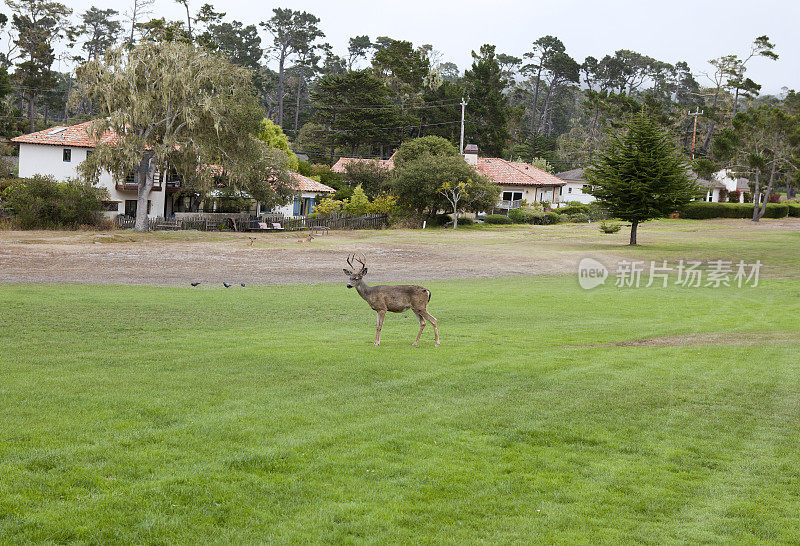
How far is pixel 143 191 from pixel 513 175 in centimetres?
4536

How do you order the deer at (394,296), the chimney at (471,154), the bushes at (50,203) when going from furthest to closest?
the chimney at (471,154), the bushes at (50,203), the deer at (394,296)

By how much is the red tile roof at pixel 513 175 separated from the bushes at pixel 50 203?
4432cm

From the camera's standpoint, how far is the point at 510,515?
6.72 metres

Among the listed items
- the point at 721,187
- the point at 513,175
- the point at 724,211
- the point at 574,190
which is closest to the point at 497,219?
the point at 513,175

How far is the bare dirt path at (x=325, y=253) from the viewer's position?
30594mm

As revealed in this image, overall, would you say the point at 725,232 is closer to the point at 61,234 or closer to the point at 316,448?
the point at 61,234

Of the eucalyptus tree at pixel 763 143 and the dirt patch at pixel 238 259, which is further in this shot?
the eucalyptus tree at pixel 763 143

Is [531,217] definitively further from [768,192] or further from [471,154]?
[768,192]

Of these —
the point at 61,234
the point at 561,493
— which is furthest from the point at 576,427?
the point at 61,234

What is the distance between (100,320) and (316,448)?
11.3 m

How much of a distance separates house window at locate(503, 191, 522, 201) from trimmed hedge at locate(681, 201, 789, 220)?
18.5 m

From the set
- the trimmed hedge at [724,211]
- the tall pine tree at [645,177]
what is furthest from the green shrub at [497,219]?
the tall pine tree at [645,177]

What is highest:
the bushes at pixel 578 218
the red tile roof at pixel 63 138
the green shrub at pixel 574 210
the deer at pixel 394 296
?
the red tile roof at pixel 63 138

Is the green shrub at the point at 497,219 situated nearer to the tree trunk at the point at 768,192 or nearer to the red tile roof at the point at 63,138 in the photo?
the tree trunk at the point at 768,192
